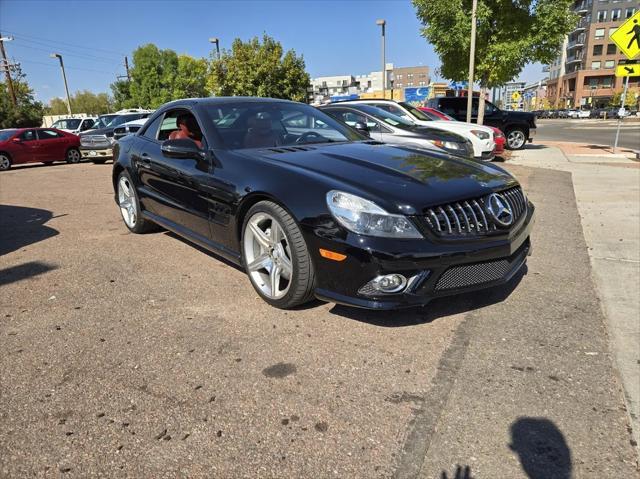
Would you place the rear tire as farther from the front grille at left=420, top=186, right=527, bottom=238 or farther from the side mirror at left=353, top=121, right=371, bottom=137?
the front grille at left=420, top=186, right=527, bottom=238

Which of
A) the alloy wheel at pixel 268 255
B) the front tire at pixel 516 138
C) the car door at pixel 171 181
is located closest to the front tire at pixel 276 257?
the alloy wheel at pixel 268 255

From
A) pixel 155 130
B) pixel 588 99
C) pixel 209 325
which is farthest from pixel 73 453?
pixel 588 99

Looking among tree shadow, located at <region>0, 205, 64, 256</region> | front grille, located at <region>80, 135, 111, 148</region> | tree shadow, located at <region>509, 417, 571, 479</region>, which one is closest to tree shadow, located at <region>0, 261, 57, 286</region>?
tree shadow, located at <region>0, 205, 64, 256</region>

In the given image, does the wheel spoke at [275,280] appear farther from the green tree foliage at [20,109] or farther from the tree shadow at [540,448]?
the green tree foliage at [20,109]

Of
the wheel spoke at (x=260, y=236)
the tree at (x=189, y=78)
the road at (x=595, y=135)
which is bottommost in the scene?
the road at (x=595, y=135)

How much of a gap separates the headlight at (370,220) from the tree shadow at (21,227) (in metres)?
3.99

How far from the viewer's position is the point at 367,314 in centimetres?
328

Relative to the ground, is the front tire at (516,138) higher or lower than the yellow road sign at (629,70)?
lower

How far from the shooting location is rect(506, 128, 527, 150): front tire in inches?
648

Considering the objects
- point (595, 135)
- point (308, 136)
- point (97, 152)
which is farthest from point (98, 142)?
point (595, 135)

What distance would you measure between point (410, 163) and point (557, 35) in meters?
14.9

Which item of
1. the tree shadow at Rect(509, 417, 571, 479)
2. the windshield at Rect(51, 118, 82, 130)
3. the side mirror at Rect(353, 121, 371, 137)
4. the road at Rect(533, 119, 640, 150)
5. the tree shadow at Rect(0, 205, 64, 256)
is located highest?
the side mirror at Rect(353, 121, 371, 137)

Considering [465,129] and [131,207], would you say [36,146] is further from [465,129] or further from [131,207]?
[465,129]

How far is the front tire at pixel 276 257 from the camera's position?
3008mm
